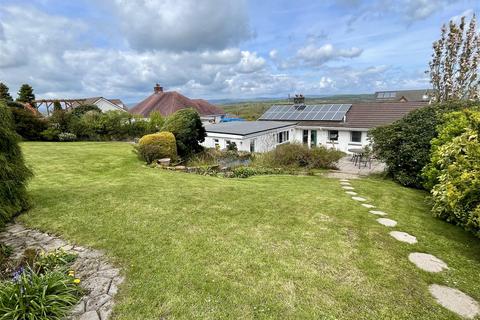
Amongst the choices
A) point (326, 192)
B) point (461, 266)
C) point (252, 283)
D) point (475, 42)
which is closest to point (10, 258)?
point (252, 283)

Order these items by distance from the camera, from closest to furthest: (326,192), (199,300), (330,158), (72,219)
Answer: (199,300), (72,219), (326,192), (330,158)

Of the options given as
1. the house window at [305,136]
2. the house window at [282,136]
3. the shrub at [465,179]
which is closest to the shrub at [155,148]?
the shrub at [465,179]

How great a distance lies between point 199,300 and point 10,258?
9.97 ft

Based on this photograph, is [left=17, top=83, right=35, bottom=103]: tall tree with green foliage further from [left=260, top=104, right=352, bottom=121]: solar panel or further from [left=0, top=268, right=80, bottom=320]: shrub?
[left=0, top=268, right=80, bottom=320]: shrub

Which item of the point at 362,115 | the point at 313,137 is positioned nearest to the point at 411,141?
the point at 362,115

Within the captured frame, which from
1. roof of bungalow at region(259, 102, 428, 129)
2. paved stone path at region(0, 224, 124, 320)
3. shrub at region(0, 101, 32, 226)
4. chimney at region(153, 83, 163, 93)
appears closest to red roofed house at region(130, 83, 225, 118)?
chimney at region(153, 83, 163, 93)

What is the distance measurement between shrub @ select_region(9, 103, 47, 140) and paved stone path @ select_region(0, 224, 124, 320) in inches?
666

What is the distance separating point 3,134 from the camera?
16.5ft

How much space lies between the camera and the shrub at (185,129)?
49.5 feet

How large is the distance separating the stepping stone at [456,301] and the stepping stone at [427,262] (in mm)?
475

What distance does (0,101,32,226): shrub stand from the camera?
4.80 metres

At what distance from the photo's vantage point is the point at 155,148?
41.3 ft

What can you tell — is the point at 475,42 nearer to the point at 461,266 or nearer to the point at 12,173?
the point at 461,266

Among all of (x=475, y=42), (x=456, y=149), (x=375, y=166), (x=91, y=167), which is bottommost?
(x=375, y=166)
